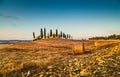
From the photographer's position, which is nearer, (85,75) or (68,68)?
(85,75)

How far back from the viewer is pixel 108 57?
11312mm

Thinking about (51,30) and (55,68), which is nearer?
(55,68)

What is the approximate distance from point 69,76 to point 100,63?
7.14ft

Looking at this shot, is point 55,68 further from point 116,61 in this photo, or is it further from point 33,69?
point 116,61

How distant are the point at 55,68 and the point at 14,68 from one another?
212cm

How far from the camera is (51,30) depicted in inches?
2596

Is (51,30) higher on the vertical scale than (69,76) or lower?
higher

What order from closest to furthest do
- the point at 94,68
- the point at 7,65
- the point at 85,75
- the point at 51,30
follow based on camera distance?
the point at 85,75 < the point at 94,68 < the point at 7,65 < the point at 51,30

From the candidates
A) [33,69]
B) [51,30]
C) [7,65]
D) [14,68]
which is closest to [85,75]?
[33,69]

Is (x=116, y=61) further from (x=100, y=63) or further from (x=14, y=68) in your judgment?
(x=14, y=68)

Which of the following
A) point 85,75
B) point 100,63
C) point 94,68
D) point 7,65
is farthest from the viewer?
point 7,65

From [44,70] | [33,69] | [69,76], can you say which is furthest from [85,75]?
[33,69]

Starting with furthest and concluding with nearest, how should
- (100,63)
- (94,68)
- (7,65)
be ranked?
(7,65) → (100,63) → (94,68)

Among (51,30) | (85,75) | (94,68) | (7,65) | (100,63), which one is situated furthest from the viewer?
(51,30)
